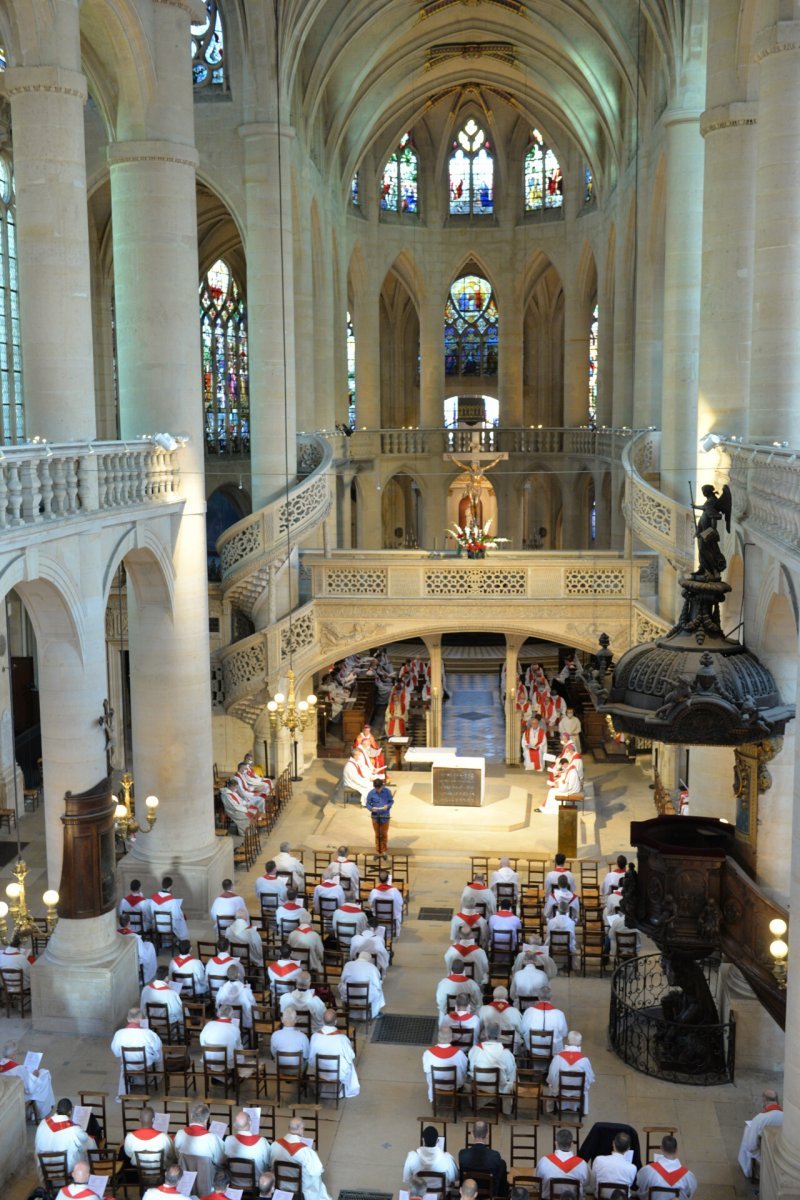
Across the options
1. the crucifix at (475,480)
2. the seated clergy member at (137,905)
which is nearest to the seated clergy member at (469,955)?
the seated clergy member at (137,905)

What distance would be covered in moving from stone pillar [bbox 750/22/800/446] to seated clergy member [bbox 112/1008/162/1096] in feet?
30.8

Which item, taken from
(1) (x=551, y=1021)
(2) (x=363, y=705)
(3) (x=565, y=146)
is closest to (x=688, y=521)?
(1) (x=551, y=1021)

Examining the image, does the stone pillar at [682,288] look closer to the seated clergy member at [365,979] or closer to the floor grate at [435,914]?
the floor grate at [435,914]

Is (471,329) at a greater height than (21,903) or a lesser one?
greater

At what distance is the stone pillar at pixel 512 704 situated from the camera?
27.7 meters

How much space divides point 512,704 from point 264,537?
6873mm

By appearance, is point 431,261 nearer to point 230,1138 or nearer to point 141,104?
point 141,104

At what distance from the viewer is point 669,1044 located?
46.9 ft

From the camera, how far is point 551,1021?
14.1 meters

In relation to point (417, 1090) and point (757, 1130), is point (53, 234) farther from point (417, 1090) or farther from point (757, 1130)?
point (757, 1130)

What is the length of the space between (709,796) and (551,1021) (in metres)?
4.60

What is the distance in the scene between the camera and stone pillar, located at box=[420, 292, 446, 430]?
133 ft

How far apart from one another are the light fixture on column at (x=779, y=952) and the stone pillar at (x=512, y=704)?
1535 centimetres

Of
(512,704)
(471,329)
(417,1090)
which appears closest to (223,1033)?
(417,1090)
